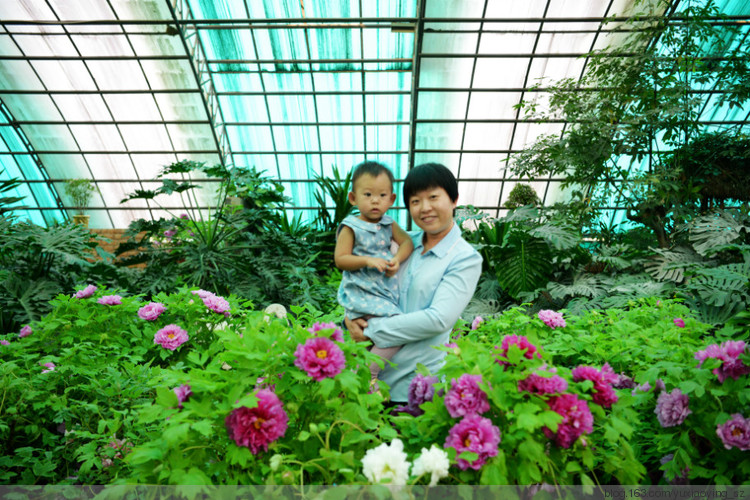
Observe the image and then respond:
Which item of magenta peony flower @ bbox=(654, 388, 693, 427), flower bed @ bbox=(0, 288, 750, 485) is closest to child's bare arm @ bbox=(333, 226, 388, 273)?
flower bed @ bbox=(0, 288, 750, 485)

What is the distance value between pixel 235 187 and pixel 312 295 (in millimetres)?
2044

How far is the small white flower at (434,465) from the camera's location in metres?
0.92

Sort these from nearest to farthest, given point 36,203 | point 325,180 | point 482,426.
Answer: point 482,426
point 325,180
point 36,203

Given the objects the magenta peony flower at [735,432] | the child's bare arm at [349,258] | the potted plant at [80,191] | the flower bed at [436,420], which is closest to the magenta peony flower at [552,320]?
the flower bed at [436,420]

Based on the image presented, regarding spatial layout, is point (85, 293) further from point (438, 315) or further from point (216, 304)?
point (438, 315)

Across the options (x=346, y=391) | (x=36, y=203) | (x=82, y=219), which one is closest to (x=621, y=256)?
(x=346, y=391)

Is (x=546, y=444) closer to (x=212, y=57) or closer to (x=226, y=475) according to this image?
(x=226, y=475)

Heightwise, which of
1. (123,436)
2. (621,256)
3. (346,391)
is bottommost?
(621,256)

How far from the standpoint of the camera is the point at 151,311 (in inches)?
88.3

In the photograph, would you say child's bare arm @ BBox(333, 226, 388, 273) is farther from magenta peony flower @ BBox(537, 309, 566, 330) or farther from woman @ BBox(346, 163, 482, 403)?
magenta peony flower @ BBox(537, 309, 566, 330)

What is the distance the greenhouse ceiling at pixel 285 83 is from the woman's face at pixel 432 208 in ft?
30.3

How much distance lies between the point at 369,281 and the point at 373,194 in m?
0.33

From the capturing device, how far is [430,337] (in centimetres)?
162

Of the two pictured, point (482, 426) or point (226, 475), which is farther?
point (226, 475)
